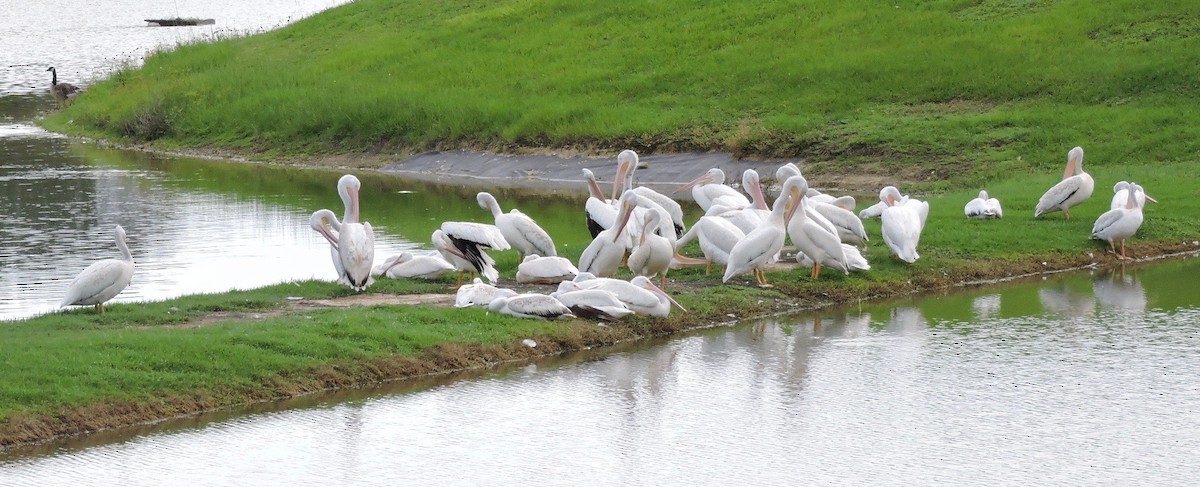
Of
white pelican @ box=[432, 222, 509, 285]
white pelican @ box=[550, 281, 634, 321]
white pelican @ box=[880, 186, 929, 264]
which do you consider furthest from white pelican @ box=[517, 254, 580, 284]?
white pelican @ box=[880, 186, 929, 264]

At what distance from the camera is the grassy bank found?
11109 mm

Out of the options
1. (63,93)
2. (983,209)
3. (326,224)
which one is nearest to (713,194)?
(983,209)

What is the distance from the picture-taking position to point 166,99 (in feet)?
118

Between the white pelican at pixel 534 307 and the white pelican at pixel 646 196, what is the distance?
8.88 feet

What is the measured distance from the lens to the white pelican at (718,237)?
14.3 meters

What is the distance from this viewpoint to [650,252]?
13.6 meters

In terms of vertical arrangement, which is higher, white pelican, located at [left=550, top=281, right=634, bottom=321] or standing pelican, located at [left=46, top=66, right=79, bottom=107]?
standing pelican, located at [left=46, top=66, right=79, bottom=107]

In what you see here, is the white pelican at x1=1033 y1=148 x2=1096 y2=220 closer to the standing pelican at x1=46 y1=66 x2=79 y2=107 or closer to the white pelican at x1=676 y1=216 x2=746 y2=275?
the white pelican at x1=676 y1=216 x2=746 y2=275

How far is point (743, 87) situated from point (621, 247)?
48.6 feet

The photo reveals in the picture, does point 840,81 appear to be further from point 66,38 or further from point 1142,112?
point 66,38

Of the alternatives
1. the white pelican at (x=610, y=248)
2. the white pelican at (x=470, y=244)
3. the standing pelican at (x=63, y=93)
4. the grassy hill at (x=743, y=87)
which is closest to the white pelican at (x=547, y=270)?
the white pelican at (x=610, y=248)

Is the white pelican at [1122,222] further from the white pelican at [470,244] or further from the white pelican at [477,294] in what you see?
the white pelican at [477,294]

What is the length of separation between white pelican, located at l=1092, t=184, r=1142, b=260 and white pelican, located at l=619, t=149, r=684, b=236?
4331mm

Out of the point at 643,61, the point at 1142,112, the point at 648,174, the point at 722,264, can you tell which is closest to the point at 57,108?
the point at 643,61
